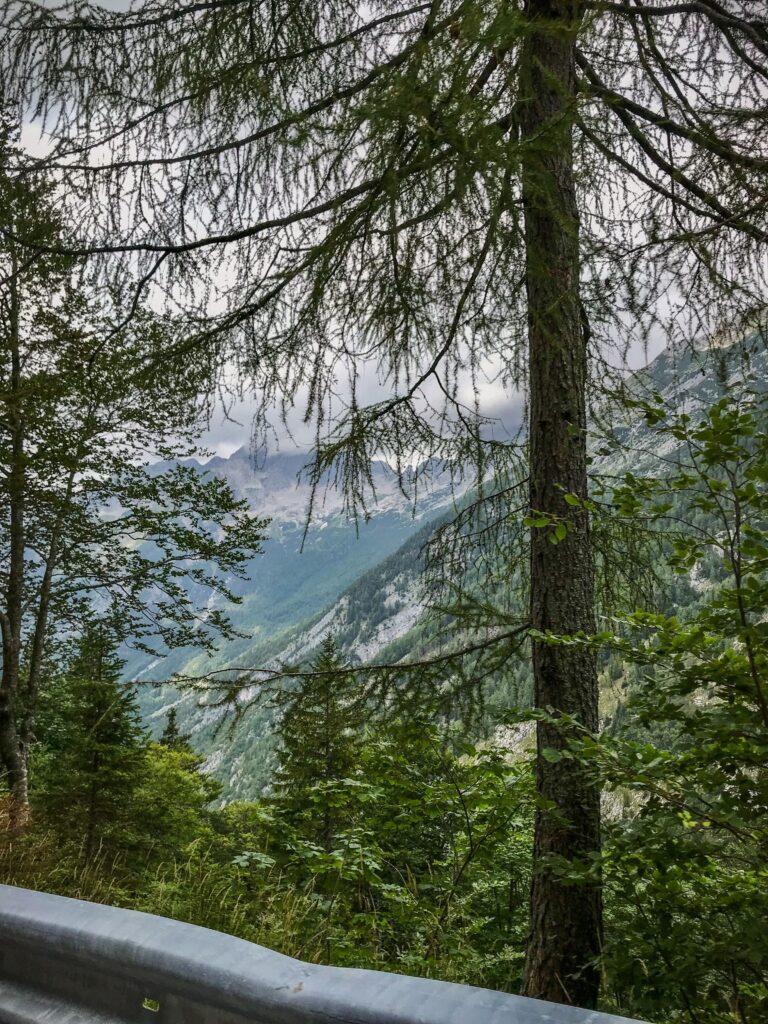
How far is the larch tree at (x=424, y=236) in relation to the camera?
8.80ft

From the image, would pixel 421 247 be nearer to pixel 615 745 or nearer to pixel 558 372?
pixel 558 372

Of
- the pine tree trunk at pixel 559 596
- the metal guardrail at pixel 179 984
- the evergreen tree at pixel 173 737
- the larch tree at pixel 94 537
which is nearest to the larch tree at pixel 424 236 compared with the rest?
the pine tree trunk at pixel 559 596

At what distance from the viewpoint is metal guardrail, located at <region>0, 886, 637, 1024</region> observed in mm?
987

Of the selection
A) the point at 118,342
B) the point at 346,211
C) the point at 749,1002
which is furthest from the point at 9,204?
the point at 749,1002

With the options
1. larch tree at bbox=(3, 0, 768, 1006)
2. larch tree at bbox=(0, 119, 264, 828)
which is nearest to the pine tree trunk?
larch tree at bbox=(3, 0, 768, 1006)

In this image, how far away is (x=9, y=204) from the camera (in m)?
2.96

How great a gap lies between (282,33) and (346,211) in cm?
117

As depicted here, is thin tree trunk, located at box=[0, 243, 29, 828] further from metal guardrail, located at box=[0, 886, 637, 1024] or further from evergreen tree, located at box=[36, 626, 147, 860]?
metal guardrail, located at box=[0, 886, 637, 1024]

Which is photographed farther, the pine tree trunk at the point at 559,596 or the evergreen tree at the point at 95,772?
the evergreen tree at the point at 95,772

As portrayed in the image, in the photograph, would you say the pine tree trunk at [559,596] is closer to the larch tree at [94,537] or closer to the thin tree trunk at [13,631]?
the larch tree at [94,537]

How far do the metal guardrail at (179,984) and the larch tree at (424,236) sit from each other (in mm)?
1471

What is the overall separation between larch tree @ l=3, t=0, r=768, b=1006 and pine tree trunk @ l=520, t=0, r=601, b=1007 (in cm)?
1

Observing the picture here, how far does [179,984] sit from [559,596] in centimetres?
252

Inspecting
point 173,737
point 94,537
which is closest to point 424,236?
point 94,537
